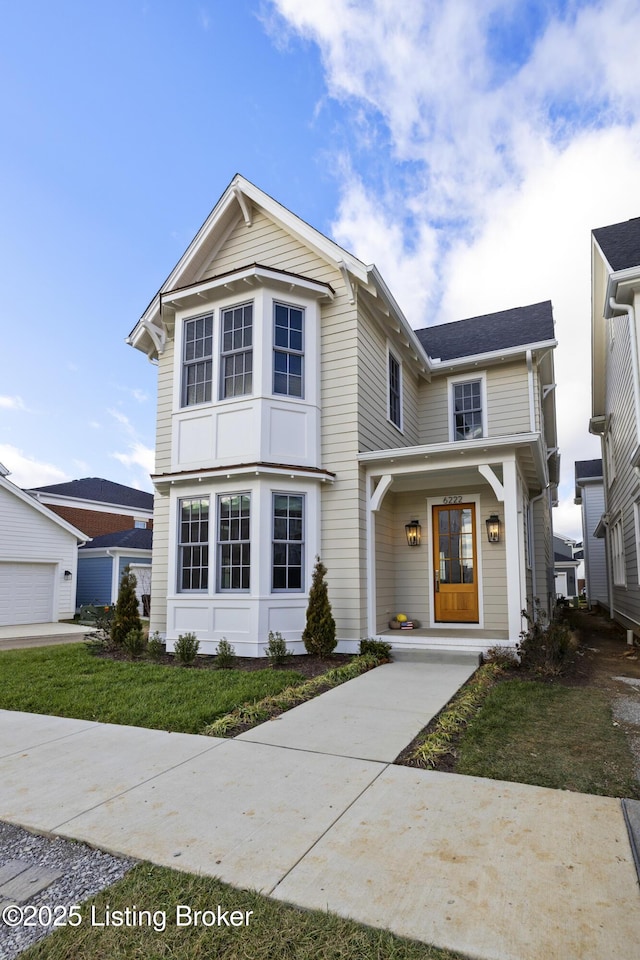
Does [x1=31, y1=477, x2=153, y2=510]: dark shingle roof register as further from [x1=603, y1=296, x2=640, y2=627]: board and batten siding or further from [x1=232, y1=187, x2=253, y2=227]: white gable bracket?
[x1=603, y1=296, x2=640, y2=627]: board and batten siding

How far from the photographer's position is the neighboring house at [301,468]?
8.80 m

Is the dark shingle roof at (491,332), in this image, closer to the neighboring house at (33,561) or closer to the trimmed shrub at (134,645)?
the trimmed shrub at (134,645)

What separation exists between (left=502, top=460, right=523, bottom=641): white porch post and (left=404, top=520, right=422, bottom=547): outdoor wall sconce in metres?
2.36

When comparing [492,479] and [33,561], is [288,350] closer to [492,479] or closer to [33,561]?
[492,479]

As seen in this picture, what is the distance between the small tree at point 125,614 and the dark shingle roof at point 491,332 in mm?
8329

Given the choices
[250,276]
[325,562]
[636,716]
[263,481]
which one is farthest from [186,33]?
[636,716]

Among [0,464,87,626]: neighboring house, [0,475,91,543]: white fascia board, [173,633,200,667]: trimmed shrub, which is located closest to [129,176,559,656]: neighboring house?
[173,633,200,667]: trimmed shrub

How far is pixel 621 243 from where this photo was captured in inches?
332

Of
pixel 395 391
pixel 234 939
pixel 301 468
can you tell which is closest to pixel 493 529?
pixel 395 391

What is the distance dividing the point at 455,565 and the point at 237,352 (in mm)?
5536

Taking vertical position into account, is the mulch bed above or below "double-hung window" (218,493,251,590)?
below

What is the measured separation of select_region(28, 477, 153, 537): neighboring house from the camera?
25906 mm

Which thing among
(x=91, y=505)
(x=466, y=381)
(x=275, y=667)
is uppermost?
(x=466, y=381)

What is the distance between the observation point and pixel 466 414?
1229 cm
